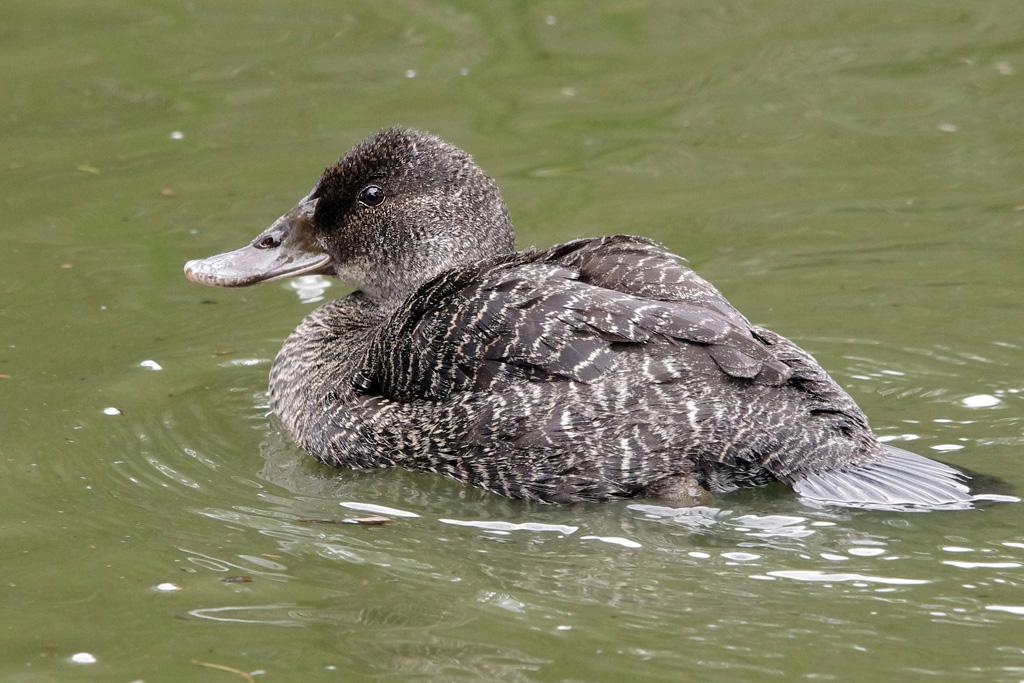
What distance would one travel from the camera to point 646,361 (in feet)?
21.0

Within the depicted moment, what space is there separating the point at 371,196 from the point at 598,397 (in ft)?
6.51

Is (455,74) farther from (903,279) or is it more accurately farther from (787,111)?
(903,279)

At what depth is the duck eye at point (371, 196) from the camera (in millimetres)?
7863

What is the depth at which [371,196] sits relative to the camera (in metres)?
7.88

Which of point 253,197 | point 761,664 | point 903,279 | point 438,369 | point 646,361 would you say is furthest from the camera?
point 253,197

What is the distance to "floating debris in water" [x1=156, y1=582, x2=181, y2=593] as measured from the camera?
5871 mm

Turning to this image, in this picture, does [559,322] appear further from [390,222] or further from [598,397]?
[390,222]

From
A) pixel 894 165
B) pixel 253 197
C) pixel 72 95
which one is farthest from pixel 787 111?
pixel 72 95

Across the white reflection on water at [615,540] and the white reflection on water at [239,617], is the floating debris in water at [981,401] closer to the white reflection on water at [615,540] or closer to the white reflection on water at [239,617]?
the white reflection on water at [615,540]

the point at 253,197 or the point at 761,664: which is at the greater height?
the point at 253,197

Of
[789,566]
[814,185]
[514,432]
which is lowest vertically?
[789,566]

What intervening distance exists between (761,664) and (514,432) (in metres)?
1.78

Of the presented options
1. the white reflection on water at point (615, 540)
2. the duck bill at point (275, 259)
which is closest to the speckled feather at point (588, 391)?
the white reflection on water at point (615, 540)

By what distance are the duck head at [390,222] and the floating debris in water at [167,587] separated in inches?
94.3
